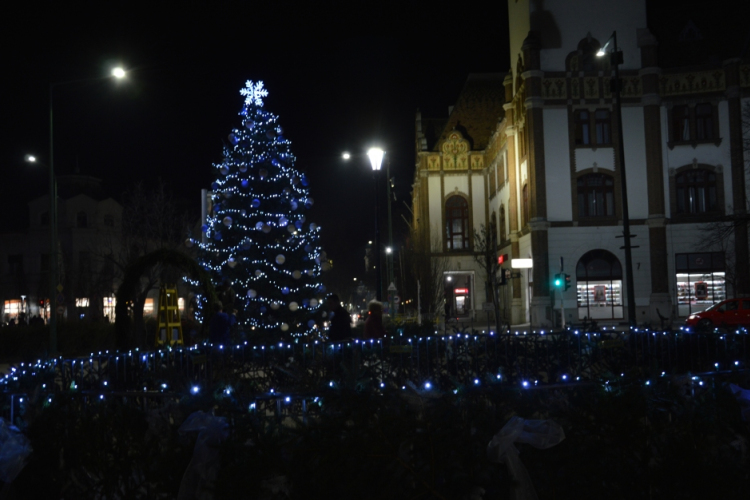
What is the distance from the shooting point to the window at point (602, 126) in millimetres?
42062

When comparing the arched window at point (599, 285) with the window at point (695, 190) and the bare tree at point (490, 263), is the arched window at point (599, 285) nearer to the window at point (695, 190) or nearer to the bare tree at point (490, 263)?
the window at point (695, 190)

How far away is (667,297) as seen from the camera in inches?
1585

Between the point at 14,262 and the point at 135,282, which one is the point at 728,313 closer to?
the point at 135,282

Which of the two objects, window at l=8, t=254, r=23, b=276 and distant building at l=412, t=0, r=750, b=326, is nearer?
distant building at l=412, t=0, r=750, b=326

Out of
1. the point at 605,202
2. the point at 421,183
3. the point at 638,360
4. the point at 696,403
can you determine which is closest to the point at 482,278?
the point at 421,183

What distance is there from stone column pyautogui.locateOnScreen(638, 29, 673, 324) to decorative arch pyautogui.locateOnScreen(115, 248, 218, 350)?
31.3 meters

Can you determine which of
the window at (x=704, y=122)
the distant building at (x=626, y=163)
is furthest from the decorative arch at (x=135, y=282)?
the window at (x=704, y=122)

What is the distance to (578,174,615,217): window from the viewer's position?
1656 inches

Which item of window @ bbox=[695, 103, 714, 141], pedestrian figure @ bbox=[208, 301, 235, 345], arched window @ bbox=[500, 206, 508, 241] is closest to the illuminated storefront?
window @ bbox=[695, 103, 714, 141]

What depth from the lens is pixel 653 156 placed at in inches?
1638

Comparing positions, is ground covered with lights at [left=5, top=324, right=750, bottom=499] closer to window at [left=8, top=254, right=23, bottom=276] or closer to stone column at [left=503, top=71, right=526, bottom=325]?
stone column at [left=503, top=71, right=526, bottom=325]

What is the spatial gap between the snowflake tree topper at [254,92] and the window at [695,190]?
26991mm

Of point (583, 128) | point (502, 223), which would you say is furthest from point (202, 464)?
point (502, 223)

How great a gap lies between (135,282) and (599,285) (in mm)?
31901
